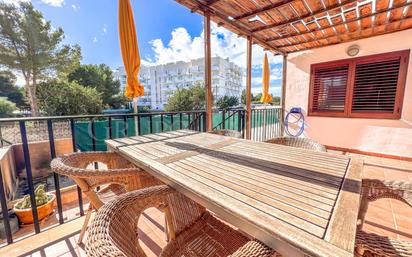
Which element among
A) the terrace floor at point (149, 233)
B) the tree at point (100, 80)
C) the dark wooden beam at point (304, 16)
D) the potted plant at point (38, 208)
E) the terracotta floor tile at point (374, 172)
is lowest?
the potted plant at point (38, 208)

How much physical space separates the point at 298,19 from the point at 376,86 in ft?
7.75

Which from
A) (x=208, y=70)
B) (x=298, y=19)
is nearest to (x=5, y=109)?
(x=208, y=70)

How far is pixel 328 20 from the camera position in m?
3.08

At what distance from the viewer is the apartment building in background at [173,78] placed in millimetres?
37062

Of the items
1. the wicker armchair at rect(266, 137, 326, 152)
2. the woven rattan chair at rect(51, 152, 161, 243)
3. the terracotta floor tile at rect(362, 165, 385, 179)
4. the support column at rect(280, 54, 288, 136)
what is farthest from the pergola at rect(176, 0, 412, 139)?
the terracotta floor tile at rect(362, 165, 385, 179)

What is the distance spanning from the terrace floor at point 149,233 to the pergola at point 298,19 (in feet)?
6.04

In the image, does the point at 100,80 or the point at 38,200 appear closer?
the point at 38,200

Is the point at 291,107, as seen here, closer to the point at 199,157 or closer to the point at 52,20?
the point at 199,157

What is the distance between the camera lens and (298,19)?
2951mm

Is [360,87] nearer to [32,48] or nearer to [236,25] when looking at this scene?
[236,25]

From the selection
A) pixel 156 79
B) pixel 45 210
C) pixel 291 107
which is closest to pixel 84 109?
pixel 45 210

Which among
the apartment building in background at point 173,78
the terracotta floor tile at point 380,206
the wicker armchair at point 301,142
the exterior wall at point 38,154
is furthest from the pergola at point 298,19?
the apartment building in background at point 173,78

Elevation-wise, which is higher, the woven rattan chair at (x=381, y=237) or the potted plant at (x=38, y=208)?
the woven rattan chair at (x=381, y=237)

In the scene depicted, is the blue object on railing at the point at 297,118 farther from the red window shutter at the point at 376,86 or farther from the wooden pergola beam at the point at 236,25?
the wooden pergola beam at the point at 236,25
